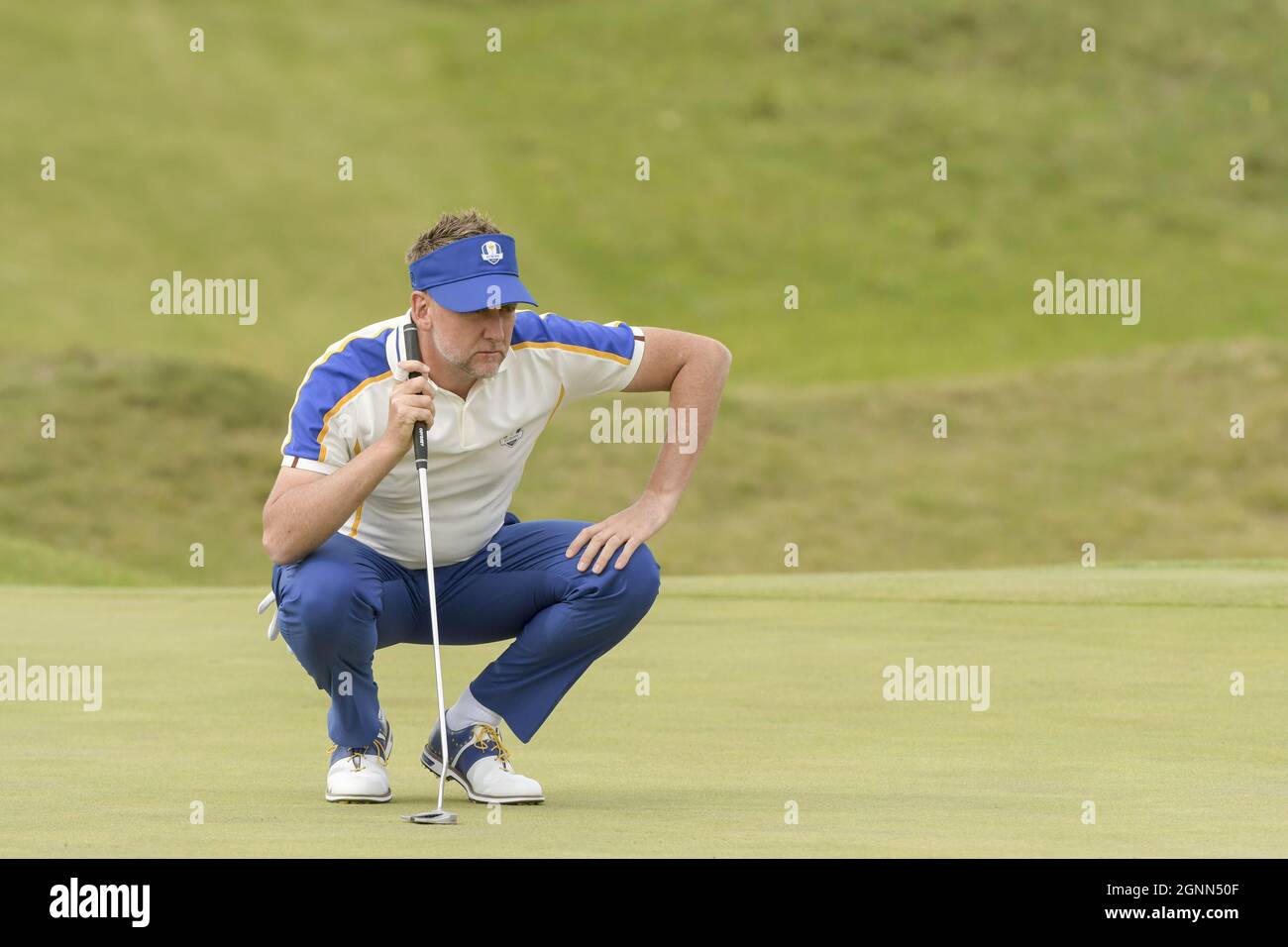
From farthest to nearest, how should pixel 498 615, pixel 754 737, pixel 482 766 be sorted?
pixel 754 737, pixel 498 615, pixel 482 766

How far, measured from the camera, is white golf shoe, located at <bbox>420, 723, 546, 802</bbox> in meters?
5.58

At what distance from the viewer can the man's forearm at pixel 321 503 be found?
17.5 ft

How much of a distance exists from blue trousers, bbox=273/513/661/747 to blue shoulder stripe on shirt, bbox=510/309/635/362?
53 cm

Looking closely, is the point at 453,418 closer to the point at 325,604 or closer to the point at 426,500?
the point at 426,500

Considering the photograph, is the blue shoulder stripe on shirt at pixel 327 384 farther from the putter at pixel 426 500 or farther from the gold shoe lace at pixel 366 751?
the gold shoe lace at pixel 366 751

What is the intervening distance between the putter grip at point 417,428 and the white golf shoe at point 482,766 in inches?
31.8

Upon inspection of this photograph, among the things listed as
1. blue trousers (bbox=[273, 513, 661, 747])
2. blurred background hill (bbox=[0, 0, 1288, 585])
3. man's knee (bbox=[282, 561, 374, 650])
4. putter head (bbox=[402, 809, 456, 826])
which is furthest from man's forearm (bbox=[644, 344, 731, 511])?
blurred background hill (bbox=[0, 0, 1288, 585])

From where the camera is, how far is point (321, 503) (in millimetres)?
5395

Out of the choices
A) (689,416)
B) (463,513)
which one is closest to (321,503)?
(463,513)

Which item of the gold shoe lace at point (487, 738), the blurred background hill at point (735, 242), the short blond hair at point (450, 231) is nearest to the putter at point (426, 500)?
the gold shoe lace at point (487, 738)

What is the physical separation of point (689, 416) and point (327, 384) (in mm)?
1245

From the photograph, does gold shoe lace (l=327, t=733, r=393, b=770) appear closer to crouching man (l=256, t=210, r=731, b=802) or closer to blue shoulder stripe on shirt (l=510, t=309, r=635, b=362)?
crouching man (l=256, t=210, r=731, b=802)

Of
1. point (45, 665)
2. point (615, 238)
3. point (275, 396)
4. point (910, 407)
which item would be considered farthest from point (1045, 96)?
point (45, 665)
